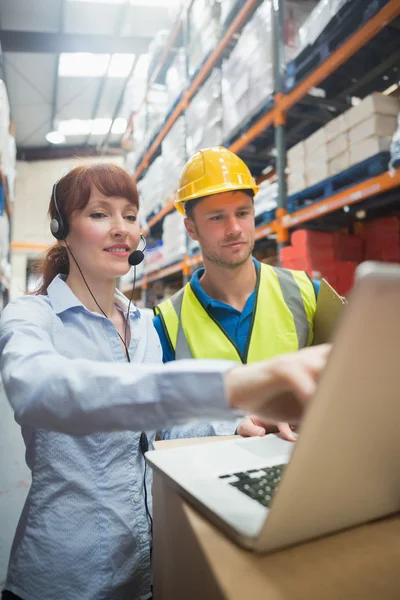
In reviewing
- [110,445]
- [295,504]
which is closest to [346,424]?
[295,504]

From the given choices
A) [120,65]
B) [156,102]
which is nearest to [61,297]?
[156,102]

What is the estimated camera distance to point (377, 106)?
247 cm

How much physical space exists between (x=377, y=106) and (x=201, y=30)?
10.0 ft

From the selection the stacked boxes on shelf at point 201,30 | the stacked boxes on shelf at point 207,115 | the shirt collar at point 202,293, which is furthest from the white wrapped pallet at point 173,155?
the shirt collar at point 202,293

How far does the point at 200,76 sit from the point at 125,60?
5.99 m

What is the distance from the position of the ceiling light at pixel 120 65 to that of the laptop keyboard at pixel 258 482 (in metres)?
10.4

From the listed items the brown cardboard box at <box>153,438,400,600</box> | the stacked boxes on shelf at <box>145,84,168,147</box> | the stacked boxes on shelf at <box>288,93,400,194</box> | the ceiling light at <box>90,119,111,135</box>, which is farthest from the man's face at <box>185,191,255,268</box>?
the ceiling light at <box>90,119,111,135</box>

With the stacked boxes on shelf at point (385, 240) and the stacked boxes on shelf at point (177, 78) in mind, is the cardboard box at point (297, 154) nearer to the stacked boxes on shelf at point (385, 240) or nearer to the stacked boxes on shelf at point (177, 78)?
the stacked boxes on shelf at point (385, 240)

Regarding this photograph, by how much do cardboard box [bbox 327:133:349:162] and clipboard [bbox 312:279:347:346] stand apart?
1485 mm

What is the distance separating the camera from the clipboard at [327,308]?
1.24 metres

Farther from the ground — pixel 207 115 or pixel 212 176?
pixel 207 115

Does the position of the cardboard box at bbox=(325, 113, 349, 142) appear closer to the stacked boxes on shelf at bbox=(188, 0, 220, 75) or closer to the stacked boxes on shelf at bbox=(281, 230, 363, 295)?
the stacked boxes on shelf at bbox=(281, 230, 363, 295)

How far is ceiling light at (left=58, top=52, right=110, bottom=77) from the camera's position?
9172 millimetres

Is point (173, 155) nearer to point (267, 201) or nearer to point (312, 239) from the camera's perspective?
point (267, 201)
